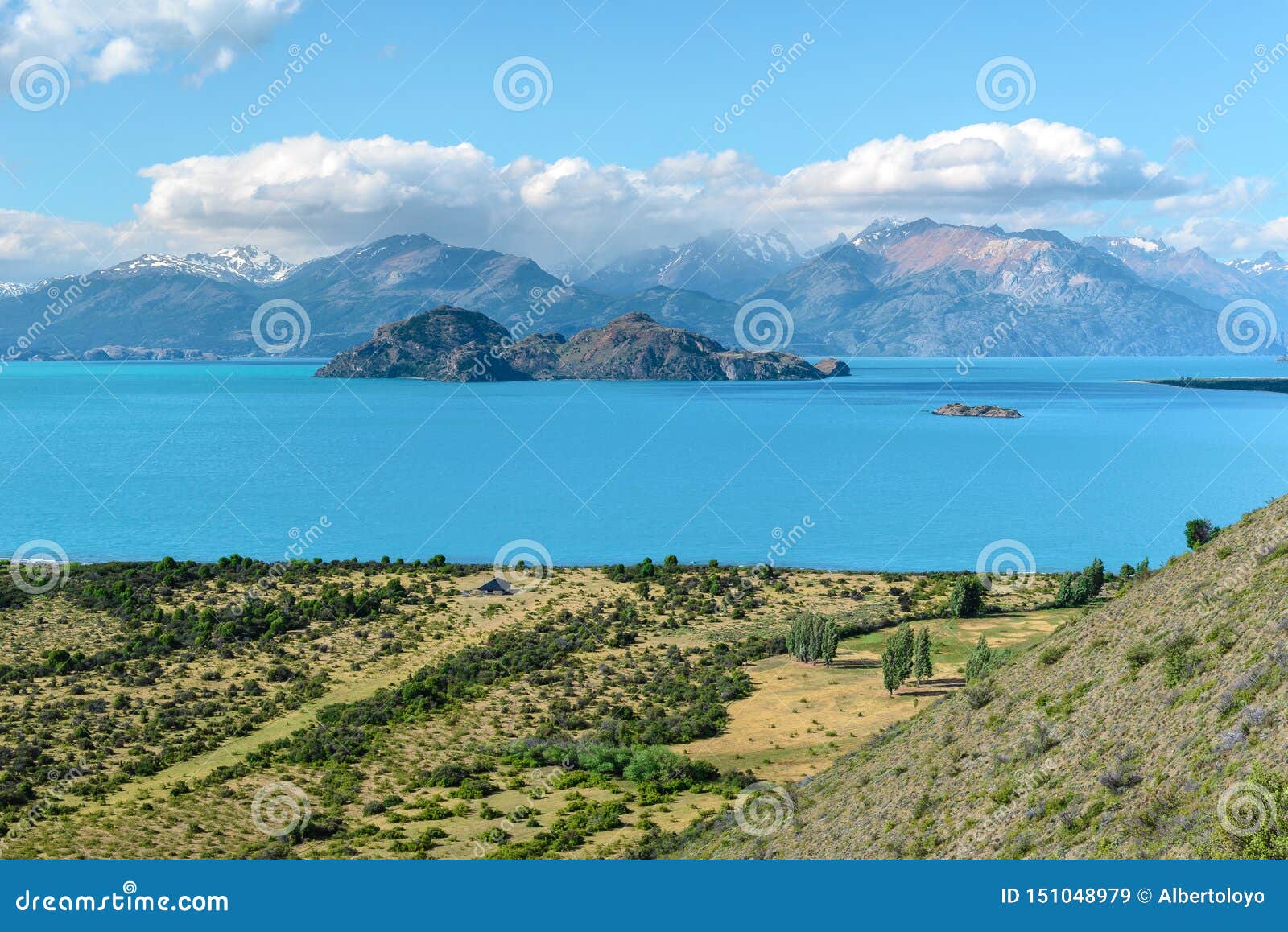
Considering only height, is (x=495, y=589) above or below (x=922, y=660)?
above

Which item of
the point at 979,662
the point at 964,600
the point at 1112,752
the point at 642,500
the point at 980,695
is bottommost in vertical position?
the point at 1112,752

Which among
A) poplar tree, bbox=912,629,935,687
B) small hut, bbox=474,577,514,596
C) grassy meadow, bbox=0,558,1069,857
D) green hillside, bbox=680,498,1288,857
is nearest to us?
green hillside, bbox=680,498,1288,857

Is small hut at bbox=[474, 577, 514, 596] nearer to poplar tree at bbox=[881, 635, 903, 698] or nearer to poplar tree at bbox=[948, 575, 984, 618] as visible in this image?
poplar tree at bbox=[948, 575, 984, 618]

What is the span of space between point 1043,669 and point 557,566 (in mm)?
71545

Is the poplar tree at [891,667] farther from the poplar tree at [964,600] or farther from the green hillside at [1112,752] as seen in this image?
the poplar tree at [964,600]

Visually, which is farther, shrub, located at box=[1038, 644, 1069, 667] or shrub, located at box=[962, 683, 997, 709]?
shrub, located at box=[1038, 644, 1069, 667]

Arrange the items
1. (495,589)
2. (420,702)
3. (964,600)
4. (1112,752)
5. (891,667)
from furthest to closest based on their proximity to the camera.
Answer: (495,589)
(964,600)
(891,667)
(420,702)
(1112,752)

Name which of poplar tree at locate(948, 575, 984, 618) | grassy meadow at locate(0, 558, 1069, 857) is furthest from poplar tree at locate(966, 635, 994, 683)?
poplar tree at locate(948, 575, 984, 618)

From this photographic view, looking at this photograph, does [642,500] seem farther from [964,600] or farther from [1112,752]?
[1112,752]

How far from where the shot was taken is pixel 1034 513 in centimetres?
13375

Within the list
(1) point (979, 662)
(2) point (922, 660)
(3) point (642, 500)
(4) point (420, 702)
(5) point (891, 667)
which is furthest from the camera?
(3) point (642, 500)

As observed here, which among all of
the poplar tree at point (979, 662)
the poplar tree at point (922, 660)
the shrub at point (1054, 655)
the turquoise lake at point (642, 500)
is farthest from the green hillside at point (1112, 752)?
the turquoise lake at point (642, 500)

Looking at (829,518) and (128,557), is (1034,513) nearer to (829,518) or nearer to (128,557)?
(829,518)

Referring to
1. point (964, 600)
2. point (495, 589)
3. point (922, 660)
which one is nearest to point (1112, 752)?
point (922, 660)
